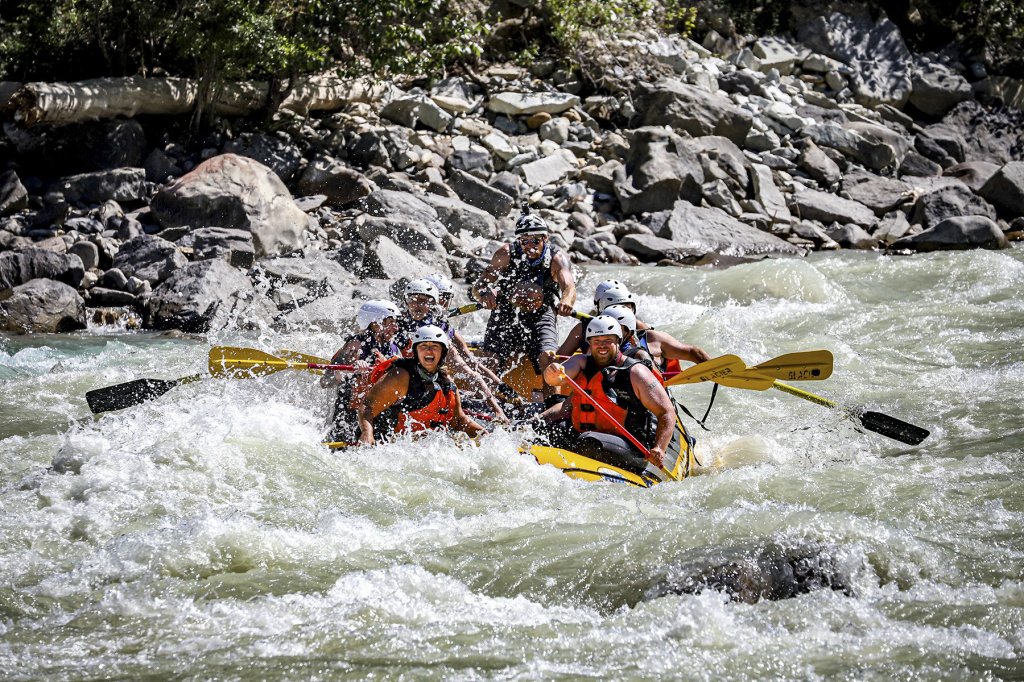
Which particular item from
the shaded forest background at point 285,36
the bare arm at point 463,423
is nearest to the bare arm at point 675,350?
the bare arm at point 463,423

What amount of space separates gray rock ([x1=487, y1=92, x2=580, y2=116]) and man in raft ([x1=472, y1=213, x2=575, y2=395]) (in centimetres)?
929

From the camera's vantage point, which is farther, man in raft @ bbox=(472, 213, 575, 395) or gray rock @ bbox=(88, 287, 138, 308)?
gray rock @ bbox=(88, 287, 138, 308)

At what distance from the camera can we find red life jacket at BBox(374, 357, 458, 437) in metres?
6.62

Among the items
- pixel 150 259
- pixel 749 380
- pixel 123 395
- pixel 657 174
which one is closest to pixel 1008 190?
pixel 657 174

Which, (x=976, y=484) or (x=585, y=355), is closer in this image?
(x=976, y=484)

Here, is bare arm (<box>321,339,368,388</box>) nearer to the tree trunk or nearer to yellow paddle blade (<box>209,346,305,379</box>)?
yellow paddle blade (<box>209,346,305,379</box>)

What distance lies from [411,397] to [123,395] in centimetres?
219

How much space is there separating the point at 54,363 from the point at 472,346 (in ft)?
13.5

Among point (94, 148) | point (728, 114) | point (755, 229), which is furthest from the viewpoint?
point (728, 114)

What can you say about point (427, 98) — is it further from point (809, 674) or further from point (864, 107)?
point (809, 674)

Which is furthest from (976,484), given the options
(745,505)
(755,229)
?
(755,229)

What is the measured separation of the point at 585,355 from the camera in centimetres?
670

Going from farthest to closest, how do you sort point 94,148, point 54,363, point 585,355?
point 94,148
point 54,363
point 585,355

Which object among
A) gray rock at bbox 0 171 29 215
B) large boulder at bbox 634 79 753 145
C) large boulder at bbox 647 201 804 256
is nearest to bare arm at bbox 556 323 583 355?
large boulder at bbox 647 201 804 256
